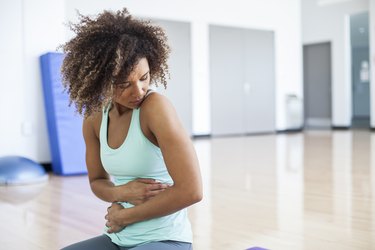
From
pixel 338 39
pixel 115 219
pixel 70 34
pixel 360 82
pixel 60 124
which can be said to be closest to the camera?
pixel 115 219

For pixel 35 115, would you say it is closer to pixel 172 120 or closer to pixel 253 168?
pixel 253 168

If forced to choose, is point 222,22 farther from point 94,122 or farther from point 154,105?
point 154,105

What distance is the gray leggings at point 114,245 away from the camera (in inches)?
47.9

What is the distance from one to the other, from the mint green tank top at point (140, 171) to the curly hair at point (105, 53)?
116mm

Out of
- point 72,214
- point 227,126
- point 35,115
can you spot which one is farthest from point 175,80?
point 72,214

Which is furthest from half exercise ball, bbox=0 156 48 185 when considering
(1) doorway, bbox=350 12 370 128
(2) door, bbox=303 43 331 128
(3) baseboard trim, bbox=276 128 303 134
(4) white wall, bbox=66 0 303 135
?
(1) doorway, bbox=350 12 370 128

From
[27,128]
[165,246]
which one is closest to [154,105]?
[165,246]

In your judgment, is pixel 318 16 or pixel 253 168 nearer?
pixel 253 168

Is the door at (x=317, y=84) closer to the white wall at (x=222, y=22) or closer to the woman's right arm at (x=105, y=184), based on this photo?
the white wall at (x=222, y=22)

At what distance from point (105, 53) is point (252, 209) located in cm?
229

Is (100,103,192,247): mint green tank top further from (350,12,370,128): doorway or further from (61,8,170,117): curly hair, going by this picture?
(350,12,370,128): doorway

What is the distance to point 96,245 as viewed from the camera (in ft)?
4.37

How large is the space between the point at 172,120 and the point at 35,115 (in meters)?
4.56

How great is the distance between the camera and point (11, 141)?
524 centimetres
